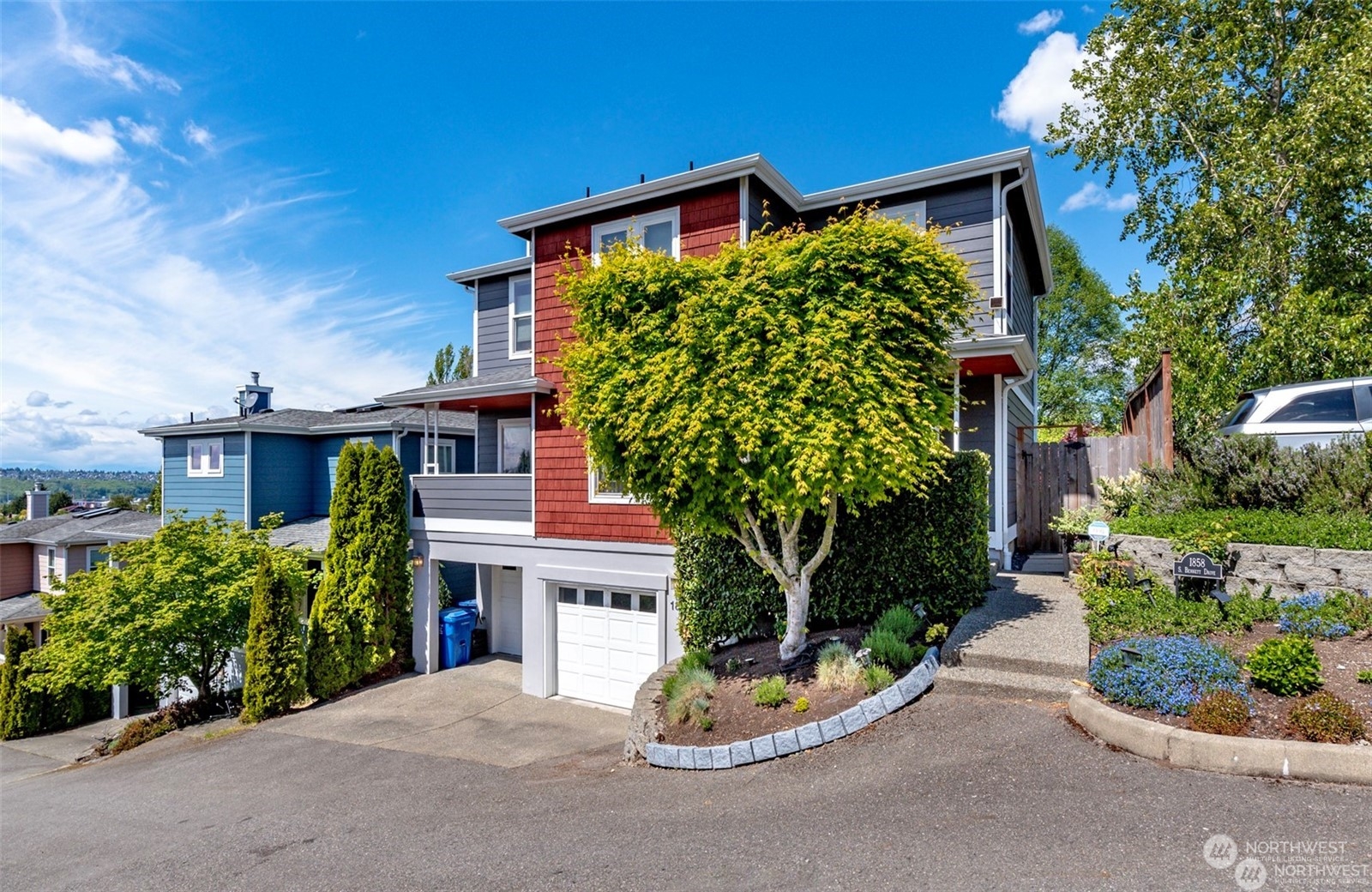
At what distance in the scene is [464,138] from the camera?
527 inches

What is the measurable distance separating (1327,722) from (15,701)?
786 inches

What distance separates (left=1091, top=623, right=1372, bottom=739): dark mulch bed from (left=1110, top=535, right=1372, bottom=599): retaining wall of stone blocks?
936mm

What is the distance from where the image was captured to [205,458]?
57.4ft

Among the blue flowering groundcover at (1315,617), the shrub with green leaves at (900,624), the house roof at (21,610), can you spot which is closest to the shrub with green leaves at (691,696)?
the shrub with green leaves at (900,624)

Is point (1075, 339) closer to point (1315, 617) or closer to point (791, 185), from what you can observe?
point (791, 185)

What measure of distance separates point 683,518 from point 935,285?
3.47m

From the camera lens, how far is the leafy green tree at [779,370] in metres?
6.09

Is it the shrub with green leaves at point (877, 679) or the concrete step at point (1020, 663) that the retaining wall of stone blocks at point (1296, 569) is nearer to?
the concrete step at point (1020, 663)

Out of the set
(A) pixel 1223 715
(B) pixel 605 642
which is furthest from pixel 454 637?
(A) pixel 1223 715

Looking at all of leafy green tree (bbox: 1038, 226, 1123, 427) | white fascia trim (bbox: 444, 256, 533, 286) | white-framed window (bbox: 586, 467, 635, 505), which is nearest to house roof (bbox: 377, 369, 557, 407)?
white-framed window (bbox: 586, 467, 635, 505)

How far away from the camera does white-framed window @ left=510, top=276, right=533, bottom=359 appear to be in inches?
564

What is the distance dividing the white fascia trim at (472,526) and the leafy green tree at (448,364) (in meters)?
18.8

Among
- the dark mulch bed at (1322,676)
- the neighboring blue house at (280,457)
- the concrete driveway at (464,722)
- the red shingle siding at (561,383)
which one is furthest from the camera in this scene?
the neighboring blue house at (280,457)

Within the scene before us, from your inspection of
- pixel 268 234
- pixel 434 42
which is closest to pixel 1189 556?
pixel 434 42
